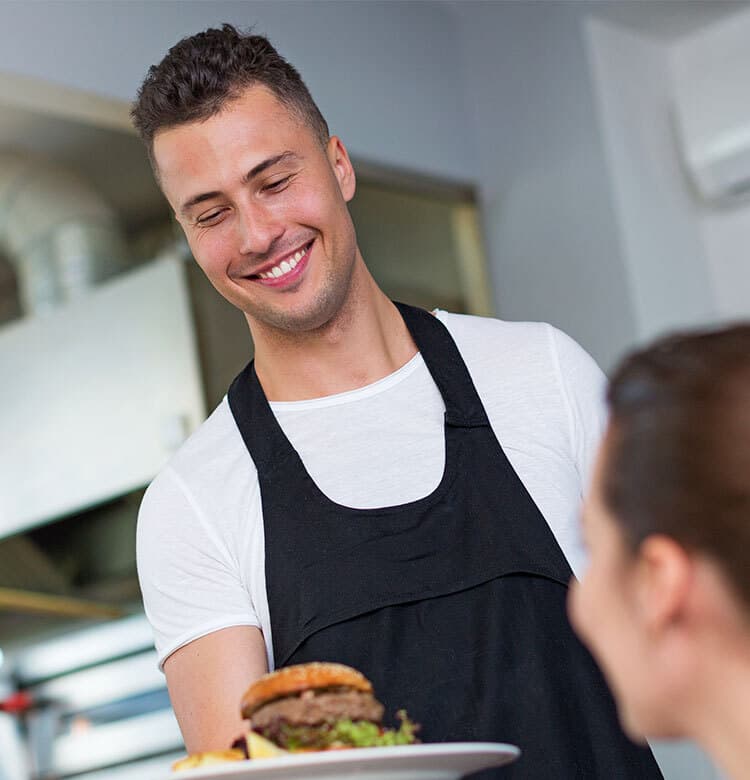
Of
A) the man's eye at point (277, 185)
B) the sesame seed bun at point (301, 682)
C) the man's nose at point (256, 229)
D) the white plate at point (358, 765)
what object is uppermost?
the man's eye at point (277, 185)

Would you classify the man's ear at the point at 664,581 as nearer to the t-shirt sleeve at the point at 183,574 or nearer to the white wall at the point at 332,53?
the t-shirt sleeve at the point at 183,574

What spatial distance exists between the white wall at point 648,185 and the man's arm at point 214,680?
1.98 metres

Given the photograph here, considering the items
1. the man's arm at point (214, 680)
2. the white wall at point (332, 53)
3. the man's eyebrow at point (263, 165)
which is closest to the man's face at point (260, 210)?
the man's eyebrow at point (263, 165)

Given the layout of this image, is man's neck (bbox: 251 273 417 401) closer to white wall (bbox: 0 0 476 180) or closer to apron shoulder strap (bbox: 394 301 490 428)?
apron shoulder strap (bbox: 394 301 490 428)

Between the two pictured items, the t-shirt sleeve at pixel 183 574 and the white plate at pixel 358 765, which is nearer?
the white plate at pixel 358 765

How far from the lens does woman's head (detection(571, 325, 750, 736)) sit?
2.78 feet

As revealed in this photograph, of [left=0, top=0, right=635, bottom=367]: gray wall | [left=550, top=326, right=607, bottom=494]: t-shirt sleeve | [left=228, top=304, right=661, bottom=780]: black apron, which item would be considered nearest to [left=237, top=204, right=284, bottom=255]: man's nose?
[left=228, top=304, right=661, bottom=780]: black apron

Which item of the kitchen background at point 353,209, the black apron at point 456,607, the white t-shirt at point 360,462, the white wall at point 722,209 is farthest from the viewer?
the white wall at point 722,209

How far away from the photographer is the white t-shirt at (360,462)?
160cm

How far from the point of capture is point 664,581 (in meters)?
0.86

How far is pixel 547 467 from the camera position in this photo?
5.34ft

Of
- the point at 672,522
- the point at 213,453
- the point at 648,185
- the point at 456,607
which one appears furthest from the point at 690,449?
the point at 648,185

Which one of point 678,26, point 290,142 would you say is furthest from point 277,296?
point 678,26

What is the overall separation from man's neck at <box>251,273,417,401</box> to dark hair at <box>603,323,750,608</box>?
855 mm
